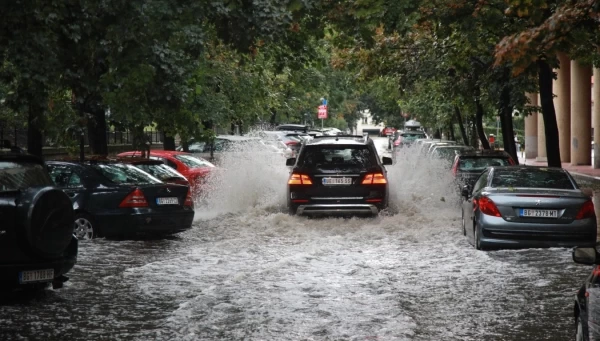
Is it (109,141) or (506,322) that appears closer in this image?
(506,322)

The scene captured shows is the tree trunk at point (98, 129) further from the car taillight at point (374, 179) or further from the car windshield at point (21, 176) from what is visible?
the car windshield at point (21, 176)

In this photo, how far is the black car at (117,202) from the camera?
15680 mm

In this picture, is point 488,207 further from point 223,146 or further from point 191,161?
point 223,146

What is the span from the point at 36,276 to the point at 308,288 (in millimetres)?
3079

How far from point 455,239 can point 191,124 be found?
11.8m

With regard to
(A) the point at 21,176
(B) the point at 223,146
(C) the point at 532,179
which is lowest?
(C) the point at 532,179

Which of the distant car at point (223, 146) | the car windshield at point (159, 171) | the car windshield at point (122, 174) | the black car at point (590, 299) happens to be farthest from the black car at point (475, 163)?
the black car at point (590, 299)

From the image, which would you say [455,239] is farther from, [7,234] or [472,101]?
[472,101]

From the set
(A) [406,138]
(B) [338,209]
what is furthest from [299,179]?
(A) [406,138]

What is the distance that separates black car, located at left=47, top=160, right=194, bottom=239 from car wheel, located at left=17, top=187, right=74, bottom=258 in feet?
19.1

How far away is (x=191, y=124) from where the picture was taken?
26391mm

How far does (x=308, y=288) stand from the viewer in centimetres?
1118

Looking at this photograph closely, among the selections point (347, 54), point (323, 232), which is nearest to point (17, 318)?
point (323, 232)

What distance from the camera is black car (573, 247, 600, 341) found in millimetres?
5972
